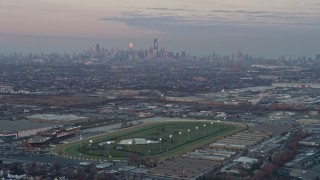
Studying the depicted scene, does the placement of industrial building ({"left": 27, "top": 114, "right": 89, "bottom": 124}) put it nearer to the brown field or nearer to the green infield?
the green infield

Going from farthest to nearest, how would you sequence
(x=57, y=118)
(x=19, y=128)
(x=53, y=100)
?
(x=53, y=100) → (x=57, y=118) → (x=19, y=128)

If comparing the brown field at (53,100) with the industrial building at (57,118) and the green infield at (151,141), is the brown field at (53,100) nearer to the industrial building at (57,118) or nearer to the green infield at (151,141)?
the industrial building at (57,118)

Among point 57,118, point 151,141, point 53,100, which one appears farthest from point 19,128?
point 53,100

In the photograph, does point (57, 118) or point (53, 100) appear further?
point (53, 100)

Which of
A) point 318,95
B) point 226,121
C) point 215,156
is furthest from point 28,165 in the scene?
point 318,95

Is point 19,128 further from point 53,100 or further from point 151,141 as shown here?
point 53,100

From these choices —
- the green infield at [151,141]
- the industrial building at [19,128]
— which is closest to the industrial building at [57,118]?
the industrial building at [19,128]

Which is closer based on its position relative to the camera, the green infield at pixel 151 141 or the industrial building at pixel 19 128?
the green infield at pixel 151 141

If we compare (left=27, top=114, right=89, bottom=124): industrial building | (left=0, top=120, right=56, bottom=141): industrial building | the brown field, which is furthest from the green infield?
the brown field
